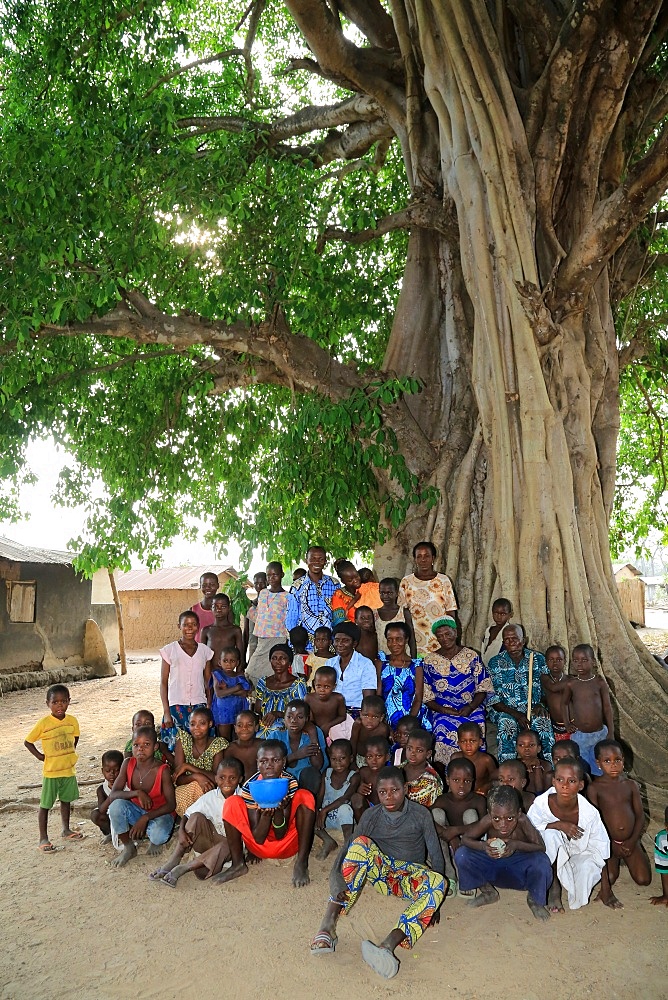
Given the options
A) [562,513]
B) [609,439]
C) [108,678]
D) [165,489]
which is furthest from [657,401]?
[108,678]

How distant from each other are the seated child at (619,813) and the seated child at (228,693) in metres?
2.22

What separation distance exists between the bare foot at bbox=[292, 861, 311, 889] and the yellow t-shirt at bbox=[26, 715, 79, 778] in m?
1.63

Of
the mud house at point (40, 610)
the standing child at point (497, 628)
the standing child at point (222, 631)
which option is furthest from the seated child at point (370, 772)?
the mud house at point (40, 610)

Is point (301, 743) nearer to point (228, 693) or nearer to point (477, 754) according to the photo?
point (228, 693)

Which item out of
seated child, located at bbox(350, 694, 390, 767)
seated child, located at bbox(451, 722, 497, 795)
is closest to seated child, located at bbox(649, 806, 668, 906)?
seated child, located at bbox(451, 722, 497, 795)

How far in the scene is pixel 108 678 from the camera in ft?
43.7

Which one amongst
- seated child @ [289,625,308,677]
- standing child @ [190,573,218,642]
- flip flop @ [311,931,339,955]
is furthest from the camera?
standing child @ [190,573,218,642]

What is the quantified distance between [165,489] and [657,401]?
6.54 meters

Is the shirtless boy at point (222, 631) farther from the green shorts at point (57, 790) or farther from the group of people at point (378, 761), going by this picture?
the green shorts at point (57, 790)

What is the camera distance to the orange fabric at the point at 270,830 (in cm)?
395

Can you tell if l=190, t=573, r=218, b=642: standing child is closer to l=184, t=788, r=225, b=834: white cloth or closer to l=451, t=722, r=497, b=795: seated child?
l=184, t=788, r=225, b=834: white cloth

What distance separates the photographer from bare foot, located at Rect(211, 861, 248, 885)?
3.88 m

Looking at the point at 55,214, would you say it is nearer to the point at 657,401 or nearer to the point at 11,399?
the point at 11,399

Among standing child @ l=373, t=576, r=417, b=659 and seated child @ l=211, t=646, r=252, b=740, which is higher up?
standing child @ l=373, t=576, r=417, b=659
